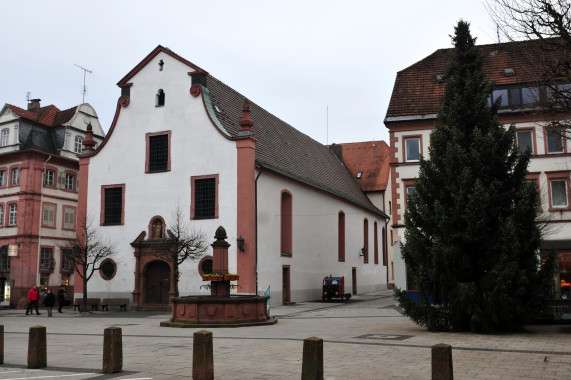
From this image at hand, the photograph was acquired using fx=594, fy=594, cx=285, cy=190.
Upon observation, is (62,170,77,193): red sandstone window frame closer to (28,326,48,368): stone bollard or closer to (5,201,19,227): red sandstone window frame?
(5,201,19,227): red sandstone window frame

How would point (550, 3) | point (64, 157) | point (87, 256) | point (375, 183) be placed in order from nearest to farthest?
point (550, 3), point (87, 256), point (64, 157), point (375, 183)

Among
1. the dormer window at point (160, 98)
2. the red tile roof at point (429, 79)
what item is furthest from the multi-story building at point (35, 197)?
the red tile roof at point (429, 79)

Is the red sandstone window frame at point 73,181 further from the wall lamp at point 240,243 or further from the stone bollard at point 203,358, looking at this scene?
the stone bollard at point 203,358

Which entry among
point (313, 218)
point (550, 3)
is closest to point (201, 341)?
point (550, 3)

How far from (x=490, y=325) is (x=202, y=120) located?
19189 millimetres

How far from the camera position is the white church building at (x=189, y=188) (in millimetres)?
29062

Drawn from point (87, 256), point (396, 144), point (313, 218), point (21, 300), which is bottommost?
point (21, 300)

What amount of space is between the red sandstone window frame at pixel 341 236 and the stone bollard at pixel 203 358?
1271 inches

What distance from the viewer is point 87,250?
1180 inches

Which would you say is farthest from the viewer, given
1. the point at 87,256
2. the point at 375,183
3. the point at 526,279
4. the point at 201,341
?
the point at 375,183

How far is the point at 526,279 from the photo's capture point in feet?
49.7

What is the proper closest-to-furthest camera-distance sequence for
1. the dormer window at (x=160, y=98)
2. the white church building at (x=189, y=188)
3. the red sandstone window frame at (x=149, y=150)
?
the white church building at (x=189, y=188) < the red sandstone window frame at (x=149, y=150) < the dormer window at (x=160, y=98)

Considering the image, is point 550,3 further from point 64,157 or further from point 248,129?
point 64,157

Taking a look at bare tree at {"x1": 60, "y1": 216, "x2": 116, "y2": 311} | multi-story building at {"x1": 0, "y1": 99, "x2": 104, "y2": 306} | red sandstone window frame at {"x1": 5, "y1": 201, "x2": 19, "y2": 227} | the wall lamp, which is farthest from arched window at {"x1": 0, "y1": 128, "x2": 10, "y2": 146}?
the wall lamp
